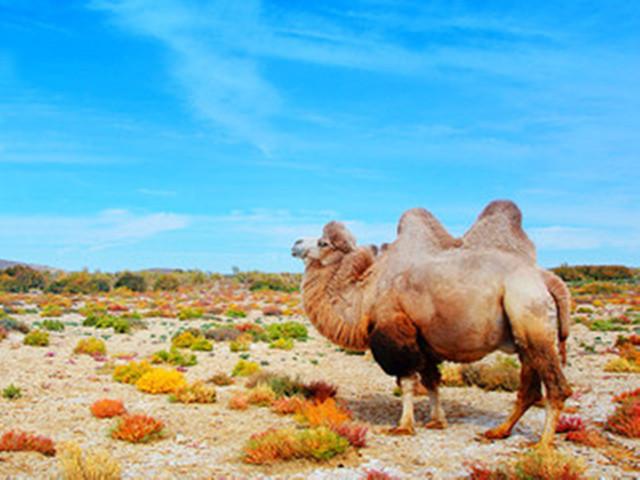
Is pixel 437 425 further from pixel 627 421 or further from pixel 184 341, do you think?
pixel 184 341

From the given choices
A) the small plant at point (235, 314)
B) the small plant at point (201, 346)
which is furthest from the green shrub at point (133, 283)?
the small plant at point (201, 346)

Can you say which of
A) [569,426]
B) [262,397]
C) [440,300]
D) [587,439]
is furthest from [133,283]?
[587,439]

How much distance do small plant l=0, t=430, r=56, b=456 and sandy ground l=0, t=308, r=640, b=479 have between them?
0.13 metres

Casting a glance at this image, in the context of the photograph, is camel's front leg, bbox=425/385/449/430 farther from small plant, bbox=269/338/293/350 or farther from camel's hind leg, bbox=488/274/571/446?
small plant, bbox=269/338/293/350

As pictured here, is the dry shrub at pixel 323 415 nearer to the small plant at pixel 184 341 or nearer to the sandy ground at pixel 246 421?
the sandy ground at pixel 246 421

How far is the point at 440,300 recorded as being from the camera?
339 inches

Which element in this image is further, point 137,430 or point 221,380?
point 221,380

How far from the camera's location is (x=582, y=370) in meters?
16.6

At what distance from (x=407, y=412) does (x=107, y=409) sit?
518 centimetres

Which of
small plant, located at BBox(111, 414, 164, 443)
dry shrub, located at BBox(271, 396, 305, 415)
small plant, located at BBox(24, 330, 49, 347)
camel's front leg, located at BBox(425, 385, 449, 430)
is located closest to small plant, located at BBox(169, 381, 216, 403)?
dry shrub, located at BBox(271, 396, 305, 415)

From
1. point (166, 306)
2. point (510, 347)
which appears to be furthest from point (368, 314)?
point (166, 306)

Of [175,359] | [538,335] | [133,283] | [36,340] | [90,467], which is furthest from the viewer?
[133,283]

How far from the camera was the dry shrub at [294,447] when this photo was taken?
7.82 m

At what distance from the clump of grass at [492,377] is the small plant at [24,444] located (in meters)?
9.33
